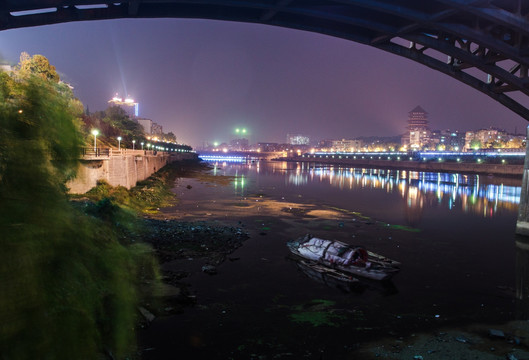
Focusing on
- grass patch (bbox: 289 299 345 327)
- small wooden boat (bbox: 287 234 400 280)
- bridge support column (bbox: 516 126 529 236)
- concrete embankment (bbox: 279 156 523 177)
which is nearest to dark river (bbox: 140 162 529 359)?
grass patch (bbox: 289 299 345 327)

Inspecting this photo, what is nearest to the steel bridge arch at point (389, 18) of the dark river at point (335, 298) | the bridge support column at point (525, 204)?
the bridge support column at point (525, 204)

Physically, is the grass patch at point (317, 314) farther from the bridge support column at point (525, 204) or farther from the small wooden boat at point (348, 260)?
the bridge support column at point (525, 204)

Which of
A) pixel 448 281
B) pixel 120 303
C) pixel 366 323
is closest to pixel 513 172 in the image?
pixel 448 281

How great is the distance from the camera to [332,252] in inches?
706

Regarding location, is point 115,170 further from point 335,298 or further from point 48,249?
point 48,249

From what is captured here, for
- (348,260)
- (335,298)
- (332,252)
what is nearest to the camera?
(335,298)

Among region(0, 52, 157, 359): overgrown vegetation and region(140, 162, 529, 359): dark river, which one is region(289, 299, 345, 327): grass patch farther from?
region(0, 52, 157, 359): overgrown vegetation

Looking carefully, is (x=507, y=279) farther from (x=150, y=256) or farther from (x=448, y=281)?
(x=150, y=256)

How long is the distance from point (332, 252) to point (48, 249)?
14.9 m

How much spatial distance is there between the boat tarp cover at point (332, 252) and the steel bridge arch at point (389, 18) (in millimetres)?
10680

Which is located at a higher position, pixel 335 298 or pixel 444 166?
pixel 444 166

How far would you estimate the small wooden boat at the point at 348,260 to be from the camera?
53.8ft

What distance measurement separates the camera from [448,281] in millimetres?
16703

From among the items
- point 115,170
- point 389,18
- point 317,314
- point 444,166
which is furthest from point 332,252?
point 444,166
